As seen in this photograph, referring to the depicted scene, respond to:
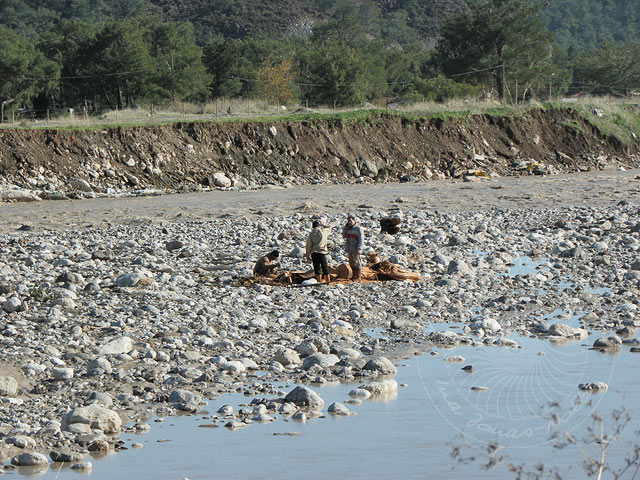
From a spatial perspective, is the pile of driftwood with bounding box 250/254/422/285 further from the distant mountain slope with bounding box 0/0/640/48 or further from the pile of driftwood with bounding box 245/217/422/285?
the distant mountain slope with bounding box 0/0/640/48

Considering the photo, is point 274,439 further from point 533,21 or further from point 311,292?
point 533,21

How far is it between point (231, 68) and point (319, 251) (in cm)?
4624

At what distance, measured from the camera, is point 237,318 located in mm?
11422

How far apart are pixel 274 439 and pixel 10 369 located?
121 inches

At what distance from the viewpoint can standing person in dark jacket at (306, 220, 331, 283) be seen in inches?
542

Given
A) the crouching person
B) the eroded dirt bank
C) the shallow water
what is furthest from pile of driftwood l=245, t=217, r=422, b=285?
the eroded dirt bank

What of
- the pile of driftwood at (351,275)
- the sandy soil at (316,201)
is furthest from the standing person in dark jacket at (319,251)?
the sandy soil at (316,201)

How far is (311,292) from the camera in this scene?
1322 centimetres

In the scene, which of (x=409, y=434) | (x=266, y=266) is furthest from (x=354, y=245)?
(x=409, y=434)

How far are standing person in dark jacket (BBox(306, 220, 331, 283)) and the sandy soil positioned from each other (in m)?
9.76

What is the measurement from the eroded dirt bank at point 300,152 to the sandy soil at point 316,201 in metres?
1.63

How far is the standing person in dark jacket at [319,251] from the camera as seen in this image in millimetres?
13766

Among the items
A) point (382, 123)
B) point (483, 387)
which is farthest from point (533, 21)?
point (483, 387)

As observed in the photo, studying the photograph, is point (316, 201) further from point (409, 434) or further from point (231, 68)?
point (231, 68)
